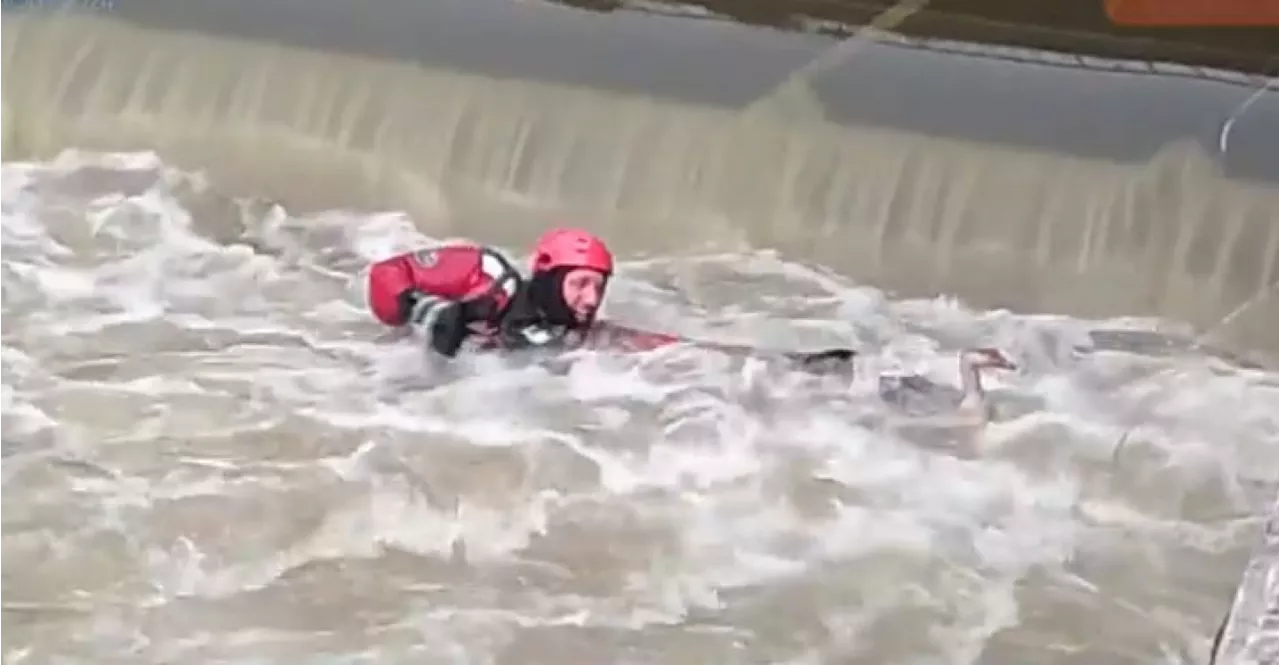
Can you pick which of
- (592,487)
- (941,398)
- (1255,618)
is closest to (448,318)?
(592,487)

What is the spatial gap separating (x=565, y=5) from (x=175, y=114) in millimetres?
338

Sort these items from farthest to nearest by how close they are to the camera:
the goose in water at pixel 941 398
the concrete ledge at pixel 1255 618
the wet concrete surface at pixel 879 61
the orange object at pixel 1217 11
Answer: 1. the wet concrete surface at pixel 879 61
2. the orange object at pixel 1217 11
3. the goose in water at pixel 941 398
4. the concrete ledge at pixel 1255 618

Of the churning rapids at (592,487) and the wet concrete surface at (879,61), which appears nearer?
the churning rapids at (592,487)

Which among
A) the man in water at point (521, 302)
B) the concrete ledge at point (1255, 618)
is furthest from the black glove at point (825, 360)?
the concrete ledge at point (1255, 618)

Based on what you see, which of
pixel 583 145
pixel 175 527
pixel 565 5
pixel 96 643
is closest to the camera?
pixel 96 643

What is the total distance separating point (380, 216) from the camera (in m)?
1.39

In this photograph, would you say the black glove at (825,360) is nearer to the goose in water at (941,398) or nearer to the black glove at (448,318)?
the goose in water at (941,398)

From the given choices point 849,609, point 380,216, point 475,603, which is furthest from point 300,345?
point 849,609

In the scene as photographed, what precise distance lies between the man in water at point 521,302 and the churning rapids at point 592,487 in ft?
0.06

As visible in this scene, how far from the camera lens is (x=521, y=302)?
1.16 metres

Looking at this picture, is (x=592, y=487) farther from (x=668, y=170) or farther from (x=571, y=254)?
(x=668, y=170)

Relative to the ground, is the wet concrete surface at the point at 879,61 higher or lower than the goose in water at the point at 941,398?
higher

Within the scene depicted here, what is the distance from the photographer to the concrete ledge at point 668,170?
1336 millimetres

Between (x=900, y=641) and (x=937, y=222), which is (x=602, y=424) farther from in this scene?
(x=937, y=222)
